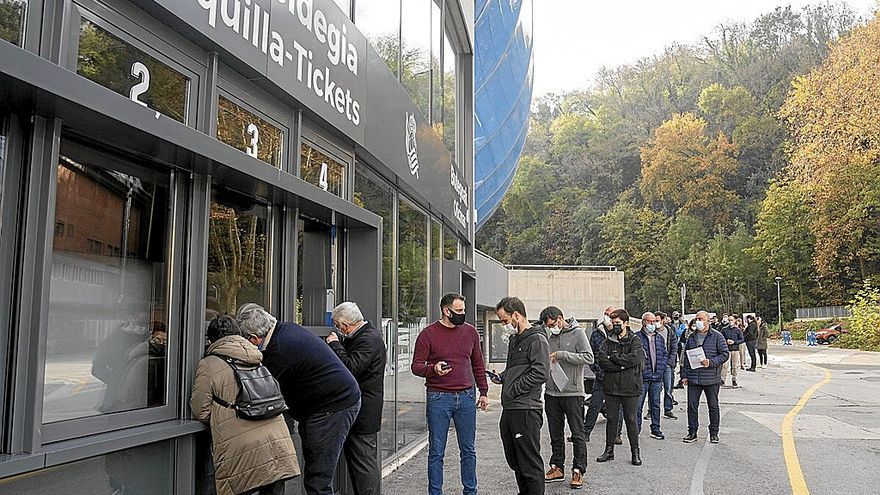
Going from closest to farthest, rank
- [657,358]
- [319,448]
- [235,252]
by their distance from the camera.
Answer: [235,252], [319,448], [657,358]

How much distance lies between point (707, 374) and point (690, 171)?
6915 centimetres

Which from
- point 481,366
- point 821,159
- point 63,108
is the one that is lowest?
point 481,366

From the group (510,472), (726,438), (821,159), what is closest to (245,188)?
(510,472)

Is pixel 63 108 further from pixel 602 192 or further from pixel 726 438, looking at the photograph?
pixel 602 192

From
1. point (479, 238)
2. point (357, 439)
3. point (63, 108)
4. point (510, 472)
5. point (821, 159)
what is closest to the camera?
point (63, 108)

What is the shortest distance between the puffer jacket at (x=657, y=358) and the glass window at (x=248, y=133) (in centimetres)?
673

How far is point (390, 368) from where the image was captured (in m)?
8.70

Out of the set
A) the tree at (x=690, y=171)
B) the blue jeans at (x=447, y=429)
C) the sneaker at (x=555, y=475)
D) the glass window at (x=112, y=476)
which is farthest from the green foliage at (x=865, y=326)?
the glass window at (x=112, y=476)

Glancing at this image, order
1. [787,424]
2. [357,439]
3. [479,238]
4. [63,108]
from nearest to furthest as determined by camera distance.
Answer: [63,108], [357,439], [787,424], [479,238]

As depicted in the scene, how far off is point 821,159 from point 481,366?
44.0m

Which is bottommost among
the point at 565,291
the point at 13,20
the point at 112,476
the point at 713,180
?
the point at 112,476

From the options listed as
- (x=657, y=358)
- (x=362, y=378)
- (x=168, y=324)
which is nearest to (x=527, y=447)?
(x=362, y=378)

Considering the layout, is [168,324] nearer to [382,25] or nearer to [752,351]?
[382,25]

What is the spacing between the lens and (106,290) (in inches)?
147
